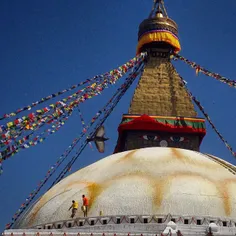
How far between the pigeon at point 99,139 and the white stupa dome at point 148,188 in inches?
143

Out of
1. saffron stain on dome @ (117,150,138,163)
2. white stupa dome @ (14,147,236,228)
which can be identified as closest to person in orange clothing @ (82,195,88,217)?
white stupa dome @ (14,147,236,228)

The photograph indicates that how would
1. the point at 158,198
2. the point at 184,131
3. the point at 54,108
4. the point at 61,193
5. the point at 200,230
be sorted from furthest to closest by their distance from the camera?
the point at 184,131 → the point at 54,108 → the point at 61,193 → the point at 158,198 → the point at 200,230

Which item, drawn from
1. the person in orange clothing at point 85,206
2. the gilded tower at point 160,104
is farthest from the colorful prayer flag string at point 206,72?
the person in orange clothing at point 85,206

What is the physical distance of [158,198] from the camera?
1545cm

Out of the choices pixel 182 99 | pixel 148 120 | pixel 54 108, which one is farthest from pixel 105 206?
pixel 182 99

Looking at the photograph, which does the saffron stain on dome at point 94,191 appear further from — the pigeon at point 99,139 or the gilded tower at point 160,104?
the gilded tower at point 160,104

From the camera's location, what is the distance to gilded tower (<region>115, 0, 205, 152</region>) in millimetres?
22750

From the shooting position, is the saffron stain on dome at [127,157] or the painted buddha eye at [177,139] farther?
the painted buddha eye at [177,139]

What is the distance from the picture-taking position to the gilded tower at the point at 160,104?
2275 cm

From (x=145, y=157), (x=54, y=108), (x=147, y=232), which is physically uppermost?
(x=54, y=108)

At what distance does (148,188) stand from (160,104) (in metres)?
8.32

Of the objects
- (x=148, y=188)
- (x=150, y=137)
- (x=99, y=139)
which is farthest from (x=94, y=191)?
(x=150, y=137)

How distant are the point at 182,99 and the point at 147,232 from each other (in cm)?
1034

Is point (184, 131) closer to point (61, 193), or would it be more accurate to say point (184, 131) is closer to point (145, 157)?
point (145, 157)
